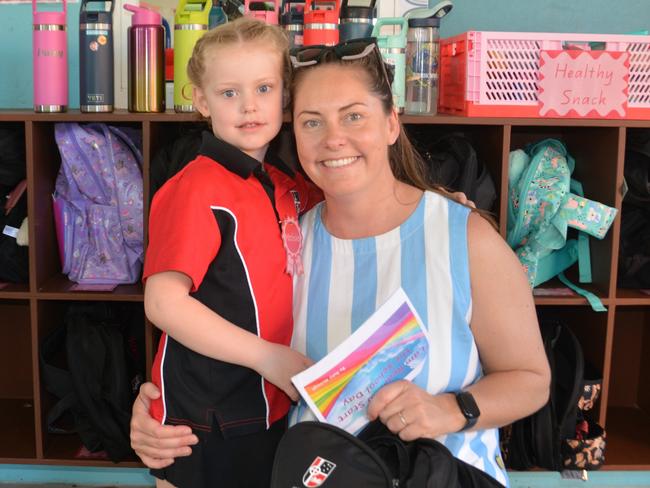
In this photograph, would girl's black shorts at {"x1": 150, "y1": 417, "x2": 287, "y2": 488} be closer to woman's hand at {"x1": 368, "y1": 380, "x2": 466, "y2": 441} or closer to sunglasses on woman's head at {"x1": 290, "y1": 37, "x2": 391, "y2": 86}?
woman's hand at {"x1": 368, "y1": 380, "x2": 466, "y2": 441}

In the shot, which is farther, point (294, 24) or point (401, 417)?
point (294, 24)

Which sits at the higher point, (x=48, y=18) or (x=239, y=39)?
(x=48, y=18)

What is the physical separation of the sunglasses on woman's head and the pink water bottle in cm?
115

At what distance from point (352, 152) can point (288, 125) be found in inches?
26.7

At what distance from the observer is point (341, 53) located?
5.72 feet

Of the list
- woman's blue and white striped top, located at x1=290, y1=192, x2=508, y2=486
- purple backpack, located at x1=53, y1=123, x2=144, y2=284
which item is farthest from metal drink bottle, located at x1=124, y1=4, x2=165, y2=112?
woman's blue and white striped top, located at x1=290, y1=192, x2=508, y2=486

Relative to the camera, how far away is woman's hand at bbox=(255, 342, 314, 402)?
5.47 feet

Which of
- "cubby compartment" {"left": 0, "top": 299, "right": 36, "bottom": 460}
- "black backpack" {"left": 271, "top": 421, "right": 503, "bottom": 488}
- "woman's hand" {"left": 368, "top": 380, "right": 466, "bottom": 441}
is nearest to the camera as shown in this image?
"black backpack" {"left": 271, "top": 421, "right": 503, "bottom": 488}

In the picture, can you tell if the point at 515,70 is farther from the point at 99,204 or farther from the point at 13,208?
the point at 13,208

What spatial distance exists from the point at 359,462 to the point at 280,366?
0.31 meters

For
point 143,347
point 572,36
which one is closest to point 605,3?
point 572,36

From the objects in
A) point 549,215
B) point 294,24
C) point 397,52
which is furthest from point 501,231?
point 294,24

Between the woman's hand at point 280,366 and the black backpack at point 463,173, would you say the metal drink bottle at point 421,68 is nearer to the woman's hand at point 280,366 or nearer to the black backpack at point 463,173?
the black backpack at point 463,173

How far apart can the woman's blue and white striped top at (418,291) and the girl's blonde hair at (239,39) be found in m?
0.45
